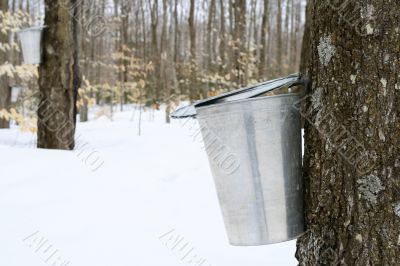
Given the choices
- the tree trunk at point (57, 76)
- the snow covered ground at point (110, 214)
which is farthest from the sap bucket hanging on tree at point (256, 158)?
the tree trunk at point (57, 76)

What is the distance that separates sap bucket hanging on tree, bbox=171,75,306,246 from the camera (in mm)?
1252

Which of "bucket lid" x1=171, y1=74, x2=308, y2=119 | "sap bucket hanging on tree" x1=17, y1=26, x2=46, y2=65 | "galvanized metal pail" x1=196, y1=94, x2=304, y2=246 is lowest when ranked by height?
"galvanized metal pail" x1=196, y1=94, x2=304, y2=246

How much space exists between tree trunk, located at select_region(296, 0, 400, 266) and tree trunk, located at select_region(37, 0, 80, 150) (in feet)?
12.2

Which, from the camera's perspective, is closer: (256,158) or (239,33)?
(256,158)

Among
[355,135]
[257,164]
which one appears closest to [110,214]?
[257,164]

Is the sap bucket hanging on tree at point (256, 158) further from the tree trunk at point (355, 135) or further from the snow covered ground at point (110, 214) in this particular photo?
the snow covered ground at point (110, 214)

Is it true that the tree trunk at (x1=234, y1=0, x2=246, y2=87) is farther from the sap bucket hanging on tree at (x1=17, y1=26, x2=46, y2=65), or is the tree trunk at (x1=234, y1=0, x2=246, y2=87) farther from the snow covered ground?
the snow covered ground

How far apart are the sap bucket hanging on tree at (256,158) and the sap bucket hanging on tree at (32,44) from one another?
3.58 metres

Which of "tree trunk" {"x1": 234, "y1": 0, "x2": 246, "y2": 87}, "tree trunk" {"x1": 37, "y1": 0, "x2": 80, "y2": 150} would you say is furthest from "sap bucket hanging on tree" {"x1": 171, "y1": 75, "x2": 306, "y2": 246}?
"tree trunk" {"x1": 234, "y1": 0, "x2": 246, "y2": 87}

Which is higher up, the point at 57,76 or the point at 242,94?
the point at 242,94

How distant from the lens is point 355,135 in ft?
3.96

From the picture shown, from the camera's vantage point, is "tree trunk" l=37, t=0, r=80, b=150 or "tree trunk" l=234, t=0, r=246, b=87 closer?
"tree trunk" l=37, t=0, r=80, b=150

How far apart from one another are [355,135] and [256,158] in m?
0.28

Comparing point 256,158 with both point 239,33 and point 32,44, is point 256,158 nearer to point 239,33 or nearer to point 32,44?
point 32,44
